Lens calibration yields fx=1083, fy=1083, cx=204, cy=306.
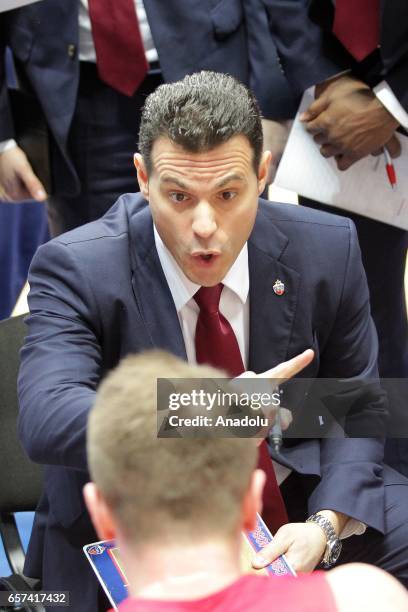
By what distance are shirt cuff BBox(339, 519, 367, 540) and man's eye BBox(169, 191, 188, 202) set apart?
2.27 feet

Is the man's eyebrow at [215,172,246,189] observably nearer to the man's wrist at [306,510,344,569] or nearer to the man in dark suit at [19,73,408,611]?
the man in dark suit at [19,73,408,611]

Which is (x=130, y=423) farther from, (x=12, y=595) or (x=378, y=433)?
(x=378, y=433)

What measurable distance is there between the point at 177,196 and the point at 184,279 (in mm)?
175

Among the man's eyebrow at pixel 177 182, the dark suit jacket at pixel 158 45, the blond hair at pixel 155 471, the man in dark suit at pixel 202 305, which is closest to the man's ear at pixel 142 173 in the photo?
the man in dark suit at pixel 202 305

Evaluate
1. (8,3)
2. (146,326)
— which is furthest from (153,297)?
(8,3)

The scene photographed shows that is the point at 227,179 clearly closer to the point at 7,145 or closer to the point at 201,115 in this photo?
the point at 201,115

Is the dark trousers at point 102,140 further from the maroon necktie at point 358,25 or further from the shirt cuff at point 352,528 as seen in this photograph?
the shirt cuff at point 352,528

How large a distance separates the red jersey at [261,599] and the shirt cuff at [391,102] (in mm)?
1632

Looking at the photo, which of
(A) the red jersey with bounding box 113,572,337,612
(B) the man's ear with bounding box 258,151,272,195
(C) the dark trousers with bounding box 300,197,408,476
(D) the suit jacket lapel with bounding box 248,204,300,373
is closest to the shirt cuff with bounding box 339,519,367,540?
(D) the suit jacket lapel with bounding box 248,204,300,373

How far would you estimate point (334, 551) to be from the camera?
79.0 inches

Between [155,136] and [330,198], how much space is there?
2.47 ft

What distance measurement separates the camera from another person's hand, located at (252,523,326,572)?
6.24 ft

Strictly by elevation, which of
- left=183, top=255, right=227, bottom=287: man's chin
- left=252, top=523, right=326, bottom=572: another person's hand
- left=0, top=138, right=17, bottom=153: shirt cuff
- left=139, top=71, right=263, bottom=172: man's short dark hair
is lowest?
left=252, top=523, right=326, bottom=572: another person's hand

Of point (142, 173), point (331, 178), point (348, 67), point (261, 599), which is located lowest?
point (331, 178)
